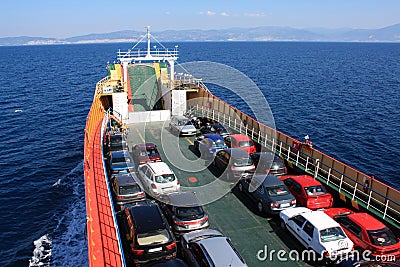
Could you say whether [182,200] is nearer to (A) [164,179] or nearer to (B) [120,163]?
(A) [164,179]

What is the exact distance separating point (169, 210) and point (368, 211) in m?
8.42

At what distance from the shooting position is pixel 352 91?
68.0 meters

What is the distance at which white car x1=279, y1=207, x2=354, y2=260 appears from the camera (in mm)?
11703

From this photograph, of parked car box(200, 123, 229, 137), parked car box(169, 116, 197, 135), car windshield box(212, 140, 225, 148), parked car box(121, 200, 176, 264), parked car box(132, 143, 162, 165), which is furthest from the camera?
parked car box(169, 116, 197, 135)

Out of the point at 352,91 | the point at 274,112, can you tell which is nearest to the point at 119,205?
the point at 274,112

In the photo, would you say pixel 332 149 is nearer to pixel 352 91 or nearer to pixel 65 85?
pixel 352 91

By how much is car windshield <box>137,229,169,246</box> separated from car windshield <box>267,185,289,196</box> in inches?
215

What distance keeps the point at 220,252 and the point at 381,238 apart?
5.68 meters

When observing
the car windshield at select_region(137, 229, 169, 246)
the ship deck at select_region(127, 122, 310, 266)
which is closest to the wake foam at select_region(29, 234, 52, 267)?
the ship deck at select_region(127, 122, 310, 266)

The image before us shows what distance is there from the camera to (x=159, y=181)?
53.7ft

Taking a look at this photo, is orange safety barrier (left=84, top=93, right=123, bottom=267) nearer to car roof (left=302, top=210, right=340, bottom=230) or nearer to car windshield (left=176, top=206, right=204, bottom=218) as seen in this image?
car windshield (left=176, top=206, right=204, bottom=218)

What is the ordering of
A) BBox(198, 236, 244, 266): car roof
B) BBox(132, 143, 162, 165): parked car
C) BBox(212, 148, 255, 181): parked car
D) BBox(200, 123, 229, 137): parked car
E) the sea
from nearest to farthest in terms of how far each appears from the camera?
BBox(198, 236, 244, 266): car roof
BBox(212, 148, 255, 181): parked car
BBox(132, 143, 162, 165): parked car
the sea
BBox(200, 123, 229, 137): parked car

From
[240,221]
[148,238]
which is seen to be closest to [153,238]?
[148,238]

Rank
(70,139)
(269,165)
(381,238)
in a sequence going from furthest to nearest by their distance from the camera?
(70,139) → (269,165) → (381,238)
